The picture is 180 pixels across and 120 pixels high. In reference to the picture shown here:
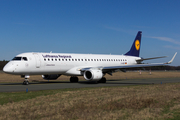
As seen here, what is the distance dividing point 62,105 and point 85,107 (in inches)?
51.3

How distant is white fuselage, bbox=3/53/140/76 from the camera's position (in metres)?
24.7

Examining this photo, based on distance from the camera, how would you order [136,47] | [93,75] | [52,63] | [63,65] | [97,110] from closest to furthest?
[97,110] → [93,75] → [52,63] → [63,65] → [136,47]

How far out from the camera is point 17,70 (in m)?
24.2

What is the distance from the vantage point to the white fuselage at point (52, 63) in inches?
971

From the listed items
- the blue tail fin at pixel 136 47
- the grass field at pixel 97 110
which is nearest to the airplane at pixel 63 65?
the blue tail fin at pixel 136 47

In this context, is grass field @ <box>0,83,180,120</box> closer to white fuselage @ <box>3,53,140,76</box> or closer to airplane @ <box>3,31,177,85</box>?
white fuselage @ <box>3,53,140,76</box>

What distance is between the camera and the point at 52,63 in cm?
2706

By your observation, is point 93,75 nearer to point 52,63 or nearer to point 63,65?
point 63,65

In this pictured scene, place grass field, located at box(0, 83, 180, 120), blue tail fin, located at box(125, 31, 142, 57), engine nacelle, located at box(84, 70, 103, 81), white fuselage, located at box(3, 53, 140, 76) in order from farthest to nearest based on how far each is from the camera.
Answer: blue tail fin, located at box(125, 31, 142, 57) < engine nacelle, located at box(84, 70, 103, 81) < white fuselage, located at box(3, 53, 140, 76) < grass field, located at box(0, 83, 180, 120)

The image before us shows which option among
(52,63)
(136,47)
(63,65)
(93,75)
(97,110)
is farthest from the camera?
(136,47)

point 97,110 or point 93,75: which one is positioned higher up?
point 93,75

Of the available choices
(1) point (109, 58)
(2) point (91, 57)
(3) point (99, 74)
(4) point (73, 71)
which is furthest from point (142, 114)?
A: (1) point (109, 58)

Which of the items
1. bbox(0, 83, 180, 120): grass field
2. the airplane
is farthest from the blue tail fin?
bbox(0, 83, 180, 120): grass field

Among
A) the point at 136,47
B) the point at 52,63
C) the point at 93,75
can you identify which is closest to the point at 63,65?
the point at 52,63
